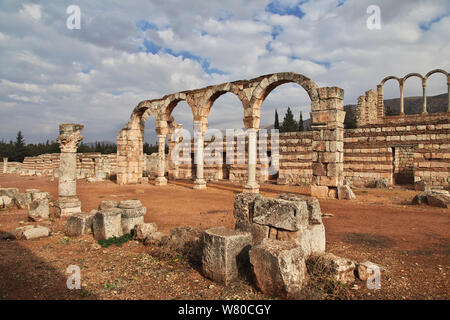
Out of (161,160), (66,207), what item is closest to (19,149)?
(161,160)

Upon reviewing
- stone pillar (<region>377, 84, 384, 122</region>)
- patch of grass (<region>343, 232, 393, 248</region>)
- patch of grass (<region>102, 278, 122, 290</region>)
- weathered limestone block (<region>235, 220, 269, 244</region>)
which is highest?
stone pillar (<region>377, 84, 384, 122</region>)

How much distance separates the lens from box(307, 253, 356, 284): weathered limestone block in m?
3.62

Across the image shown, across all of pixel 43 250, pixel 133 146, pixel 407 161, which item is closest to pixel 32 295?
pixel 43 250

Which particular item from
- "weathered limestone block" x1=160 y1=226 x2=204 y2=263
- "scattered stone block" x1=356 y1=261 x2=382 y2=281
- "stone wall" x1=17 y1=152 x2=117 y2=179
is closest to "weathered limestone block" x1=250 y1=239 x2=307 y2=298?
"scattered stone block" x1=356 y1=261 x2=382 y2=281

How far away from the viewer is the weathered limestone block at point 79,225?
241 inches

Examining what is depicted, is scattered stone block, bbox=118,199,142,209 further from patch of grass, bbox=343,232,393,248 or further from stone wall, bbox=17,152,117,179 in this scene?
stone wall, bbox=17,152,117,179

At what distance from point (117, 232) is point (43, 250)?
1368 millimetres

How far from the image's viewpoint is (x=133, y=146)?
58.7ft

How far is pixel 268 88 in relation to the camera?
12.2m

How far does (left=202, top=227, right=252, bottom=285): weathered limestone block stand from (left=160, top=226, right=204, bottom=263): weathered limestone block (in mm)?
754

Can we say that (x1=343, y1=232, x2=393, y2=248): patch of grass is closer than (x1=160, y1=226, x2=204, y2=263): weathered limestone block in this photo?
No

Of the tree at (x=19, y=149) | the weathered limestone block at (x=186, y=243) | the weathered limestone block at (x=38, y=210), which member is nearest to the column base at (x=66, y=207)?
the weathered limestone block at (x=38, y=210)

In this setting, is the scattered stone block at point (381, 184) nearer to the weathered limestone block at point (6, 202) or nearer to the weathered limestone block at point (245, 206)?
the weathered limestone block at point (245, 206)

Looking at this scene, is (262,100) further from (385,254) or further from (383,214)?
(385,254)
